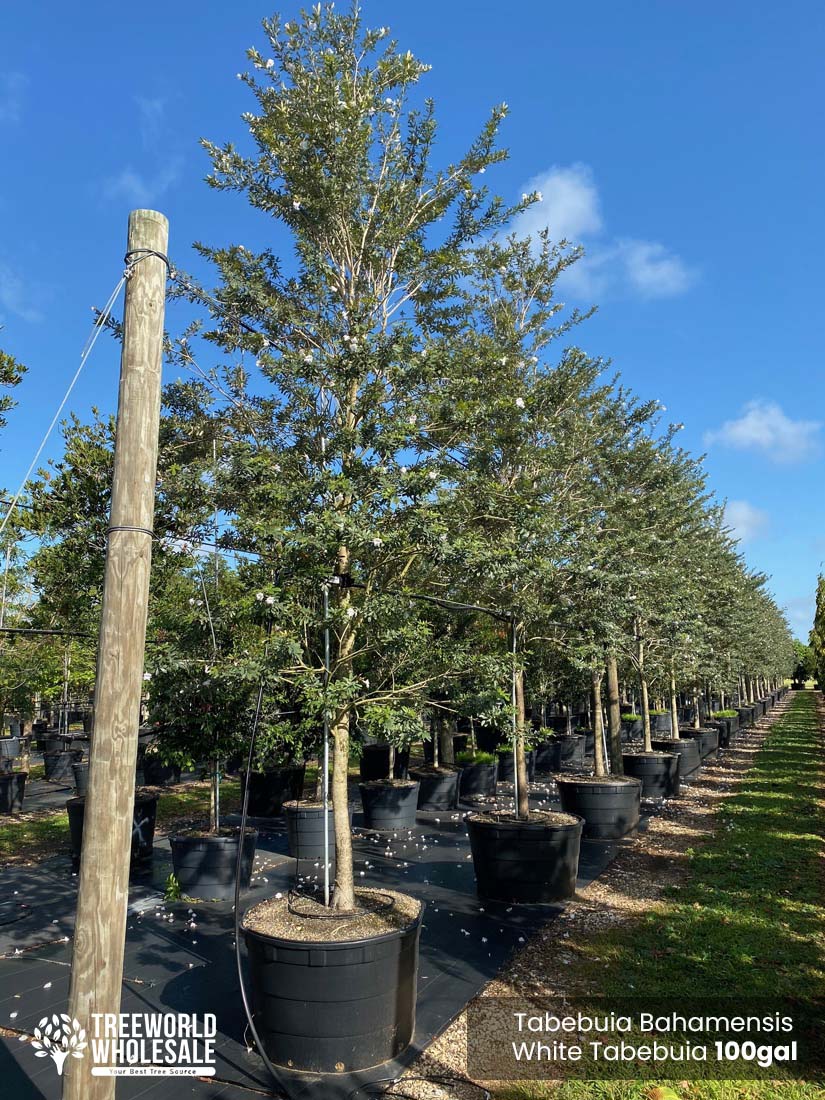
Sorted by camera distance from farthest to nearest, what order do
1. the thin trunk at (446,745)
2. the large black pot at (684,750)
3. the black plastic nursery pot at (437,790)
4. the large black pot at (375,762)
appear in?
the large black pot at (684,750) → the large black pot at (375,762) → the thin trunk at (446,745) → the black plastic nursery pot at (437,790)

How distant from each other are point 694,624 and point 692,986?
6599 mm

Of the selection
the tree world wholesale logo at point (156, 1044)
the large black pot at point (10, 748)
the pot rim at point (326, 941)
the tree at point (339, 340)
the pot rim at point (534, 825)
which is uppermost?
the tree at point (339, 340)

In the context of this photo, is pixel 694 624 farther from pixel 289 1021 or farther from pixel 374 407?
pixel 289 1021

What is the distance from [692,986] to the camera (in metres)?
4.83

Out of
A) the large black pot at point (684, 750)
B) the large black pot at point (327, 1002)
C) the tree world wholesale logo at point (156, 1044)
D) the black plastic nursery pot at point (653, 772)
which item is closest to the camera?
the large black pot at point (327, 1002)

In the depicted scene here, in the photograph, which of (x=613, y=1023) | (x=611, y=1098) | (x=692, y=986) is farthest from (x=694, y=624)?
(x=611, y=1098)

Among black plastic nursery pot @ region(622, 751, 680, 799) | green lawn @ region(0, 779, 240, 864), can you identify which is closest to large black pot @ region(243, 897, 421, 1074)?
green lawn @ region(0, 779, 240, 864)

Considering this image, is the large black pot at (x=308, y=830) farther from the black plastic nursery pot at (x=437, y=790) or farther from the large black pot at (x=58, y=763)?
the large black pot at (x=58, y=763)

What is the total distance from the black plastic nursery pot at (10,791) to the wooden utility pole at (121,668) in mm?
11428

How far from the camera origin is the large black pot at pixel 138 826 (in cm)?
830

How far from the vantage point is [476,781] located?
13.7 meters

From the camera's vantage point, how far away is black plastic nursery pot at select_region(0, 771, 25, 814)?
12.0 meters

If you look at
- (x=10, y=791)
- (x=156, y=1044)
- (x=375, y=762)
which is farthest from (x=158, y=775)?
(x=156, y=1044)

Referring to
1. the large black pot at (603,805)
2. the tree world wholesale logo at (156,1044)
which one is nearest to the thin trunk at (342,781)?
the tree world wholesale logo at (156,1044)
